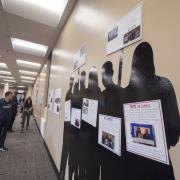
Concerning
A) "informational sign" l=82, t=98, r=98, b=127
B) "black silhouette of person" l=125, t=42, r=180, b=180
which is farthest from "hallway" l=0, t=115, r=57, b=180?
"black silhouette of person" l=125, t=42, r=180, b=180

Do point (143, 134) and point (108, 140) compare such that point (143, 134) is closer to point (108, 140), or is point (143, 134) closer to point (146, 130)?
point (146, 130)

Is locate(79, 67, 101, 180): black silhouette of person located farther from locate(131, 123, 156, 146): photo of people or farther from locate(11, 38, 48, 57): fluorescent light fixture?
locate(11, 38, 48, 57): fluorescent light fixture

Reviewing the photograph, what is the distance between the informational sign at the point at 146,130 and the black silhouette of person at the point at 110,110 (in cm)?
11

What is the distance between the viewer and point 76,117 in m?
2.12

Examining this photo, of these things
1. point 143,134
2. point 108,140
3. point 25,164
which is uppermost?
point 143,134

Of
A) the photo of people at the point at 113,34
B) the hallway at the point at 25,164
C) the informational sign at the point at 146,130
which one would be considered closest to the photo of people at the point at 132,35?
the photo of people at the point at 113,34

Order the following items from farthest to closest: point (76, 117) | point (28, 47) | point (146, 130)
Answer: point (28, 47) → point (76, 117) → point (146, 130)

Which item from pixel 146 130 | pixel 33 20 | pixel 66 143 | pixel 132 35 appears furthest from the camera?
pixel 33 20

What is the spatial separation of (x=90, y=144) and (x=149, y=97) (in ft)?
3.15

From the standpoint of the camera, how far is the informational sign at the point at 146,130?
0.87 meters

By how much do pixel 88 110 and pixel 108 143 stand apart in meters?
0.52

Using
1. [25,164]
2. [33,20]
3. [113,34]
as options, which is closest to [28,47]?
[33,20]

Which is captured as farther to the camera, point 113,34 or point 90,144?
point 90,144

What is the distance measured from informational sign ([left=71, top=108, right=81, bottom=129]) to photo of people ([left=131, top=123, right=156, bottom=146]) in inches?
41.2
